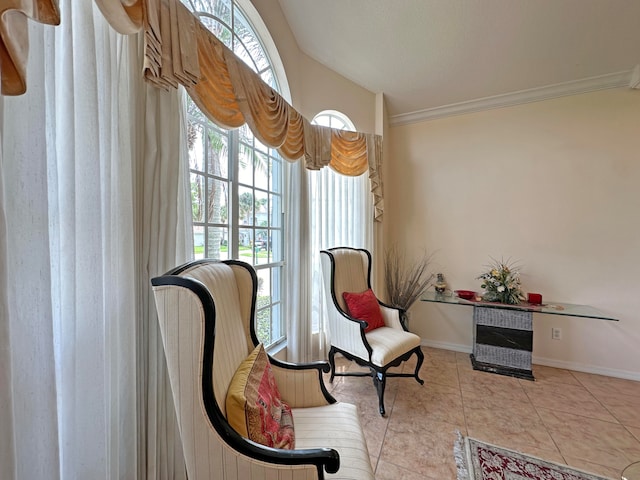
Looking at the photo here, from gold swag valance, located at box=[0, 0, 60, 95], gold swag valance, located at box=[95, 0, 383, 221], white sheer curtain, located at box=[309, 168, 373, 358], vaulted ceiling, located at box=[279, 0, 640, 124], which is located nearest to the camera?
gold swag valance, located at box=[0, 0, 60, 95]

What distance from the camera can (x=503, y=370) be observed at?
8.79 ft

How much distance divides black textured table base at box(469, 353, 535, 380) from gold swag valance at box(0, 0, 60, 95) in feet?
11.7

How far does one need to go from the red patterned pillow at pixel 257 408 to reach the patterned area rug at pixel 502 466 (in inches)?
46.9

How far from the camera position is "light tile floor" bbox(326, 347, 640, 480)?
5.34 ft

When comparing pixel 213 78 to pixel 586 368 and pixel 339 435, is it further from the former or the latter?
pixel 586 368

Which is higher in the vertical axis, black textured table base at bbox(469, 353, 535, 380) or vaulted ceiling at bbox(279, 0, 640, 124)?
vaulted ceiling at bbox(279, 0, 640, 124)

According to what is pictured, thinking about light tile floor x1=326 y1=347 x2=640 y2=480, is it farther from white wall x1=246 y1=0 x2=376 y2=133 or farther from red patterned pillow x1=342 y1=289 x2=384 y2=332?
white wall x1=246 y1=0 x2=376 y2=133

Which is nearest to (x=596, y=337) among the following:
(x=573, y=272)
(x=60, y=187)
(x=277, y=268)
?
(x=573, y=272)

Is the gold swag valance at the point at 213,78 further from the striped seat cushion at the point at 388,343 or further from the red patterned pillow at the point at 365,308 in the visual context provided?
the striped seat cushion at the point at 388,343

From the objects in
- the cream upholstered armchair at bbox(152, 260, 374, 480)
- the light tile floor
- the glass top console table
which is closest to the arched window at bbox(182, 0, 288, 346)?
the cream upholstered armchair at bbox(152, 260, 374, 480)

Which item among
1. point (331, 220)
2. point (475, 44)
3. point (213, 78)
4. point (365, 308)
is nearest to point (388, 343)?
point (365, 308)

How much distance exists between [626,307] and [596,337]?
1.28 feet

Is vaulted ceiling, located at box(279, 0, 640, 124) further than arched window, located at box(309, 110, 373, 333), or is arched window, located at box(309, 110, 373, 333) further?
arched window, located at box(309, 110, 373, 333)

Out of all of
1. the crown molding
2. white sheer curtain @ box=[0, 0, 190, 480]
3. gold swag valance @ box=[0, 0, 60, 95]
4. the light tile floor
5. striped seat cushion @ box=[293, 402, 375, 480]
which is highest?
the crown molding
